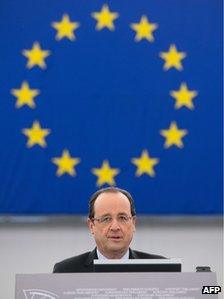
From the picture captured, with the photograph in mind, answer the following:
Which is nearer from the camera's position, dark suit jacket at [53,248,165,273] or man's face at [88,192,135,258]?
dark suit jacket at [53,248,165,273]

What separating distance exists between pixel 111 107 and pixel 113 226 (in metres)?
1.51

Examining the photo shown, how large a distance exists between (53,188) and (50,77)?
820mm

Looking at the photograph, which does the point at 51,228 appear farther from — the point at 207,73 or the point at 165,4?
the point at 165,4

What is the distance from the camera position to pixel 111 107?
3.86 meters

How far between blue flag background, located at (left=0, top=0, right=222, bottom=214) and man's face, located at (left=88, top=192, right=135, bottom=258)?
3.97 ft

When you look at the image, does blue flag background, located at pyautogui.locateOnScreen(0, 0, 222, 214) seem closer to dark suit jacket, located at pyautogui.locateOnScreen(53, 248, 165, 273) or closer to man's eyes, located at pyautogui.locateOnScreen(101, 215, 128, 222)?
man's eyes, located at pyautogui.locateOnScreen(101, 215, 128, 222)

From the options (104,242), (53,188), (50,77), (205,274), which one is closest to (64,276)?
(205,274)

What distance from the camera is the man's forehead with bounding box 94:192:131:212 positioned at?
2.54 m

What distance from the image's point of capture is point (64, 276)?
1.63m

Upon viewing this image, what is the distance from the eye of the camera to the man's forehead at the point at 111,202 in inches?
100

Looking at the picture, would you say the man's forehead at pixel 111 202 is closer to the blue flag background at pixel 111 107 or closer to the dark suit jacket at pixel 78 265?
the dark suit jacket at pixel 78 265

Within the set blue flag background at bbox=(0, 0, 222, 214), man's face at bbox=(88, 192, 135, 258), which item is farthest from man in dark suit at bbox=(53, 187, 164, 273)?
blue flag background at bbox=(0, 0, 222, 214)

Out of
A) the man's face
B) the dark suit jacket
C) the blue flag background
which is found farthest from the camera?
the blue flag background

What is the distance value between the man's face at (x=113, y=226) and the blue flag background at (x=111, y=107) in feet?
3.97
